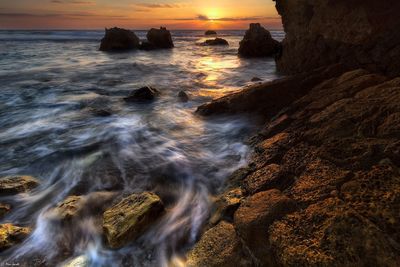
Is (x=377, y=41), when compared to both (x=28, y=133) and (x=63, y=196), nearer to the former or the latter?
(x=63, y=196)

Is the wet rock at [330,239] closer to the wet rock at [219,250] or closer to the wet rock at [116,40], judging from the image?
the wet rock at [219,250]

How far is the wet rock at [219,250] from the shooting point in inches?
110

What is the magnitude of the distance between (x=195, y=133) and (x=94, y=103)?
4.22m

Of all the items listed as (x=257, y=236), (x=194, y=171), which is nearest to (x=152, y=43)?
(x=194, y=171)

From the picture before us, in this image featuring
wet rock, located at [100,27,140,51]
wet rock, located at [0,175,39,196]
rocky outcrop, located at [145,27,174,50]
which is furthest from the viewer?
rocky outcrop, located at [145,27,174,50]

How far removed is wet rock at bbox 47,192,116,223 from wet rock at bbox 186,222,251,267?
4.99ft

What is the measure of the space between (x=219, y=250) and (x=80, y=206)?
2051 mm

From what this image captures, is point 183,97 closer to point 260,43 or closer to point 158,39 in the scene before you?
point 260,43

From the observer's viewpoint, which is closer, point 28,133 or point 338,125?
point 338,125

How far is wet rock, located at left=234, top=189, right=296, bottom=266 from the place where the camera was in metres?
2.72

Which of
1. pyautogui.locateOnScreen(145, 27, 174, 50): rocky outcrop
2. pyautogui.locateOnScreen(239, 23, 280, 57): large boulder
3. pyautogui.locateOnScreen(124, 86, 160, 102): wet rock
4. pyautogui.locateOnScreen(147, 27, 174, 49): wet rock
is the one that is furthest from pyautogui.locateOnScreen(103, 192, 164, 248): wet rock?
pyautogui.locateOnScreen(147, 27, 174, 49): wet rock

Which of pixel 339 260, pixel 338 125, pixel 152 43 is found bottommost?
pixel 152 43

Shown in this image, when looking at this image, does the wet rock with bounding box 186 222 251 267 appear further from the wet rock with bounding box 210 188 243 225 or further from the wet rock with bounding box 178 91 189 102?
the wet rock with bounding box 178 91 189 102

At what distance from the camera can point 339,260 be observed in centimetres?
228
